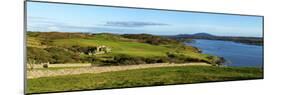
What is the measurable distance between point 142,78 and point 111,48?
320 millimetres

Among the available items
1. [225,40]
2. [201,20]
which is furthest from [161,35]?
[225,40]

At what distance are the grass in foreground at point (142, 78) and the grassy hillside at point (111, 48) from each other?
8 cm

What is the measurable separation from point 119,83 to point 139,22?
17.7 inches

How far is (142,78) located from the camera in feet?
8.55

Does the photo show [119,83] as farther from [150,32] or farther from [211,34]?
[211,34]

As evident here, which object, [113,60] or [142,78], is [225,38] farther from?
[113,60]

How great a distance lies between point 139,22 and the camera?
2580mm

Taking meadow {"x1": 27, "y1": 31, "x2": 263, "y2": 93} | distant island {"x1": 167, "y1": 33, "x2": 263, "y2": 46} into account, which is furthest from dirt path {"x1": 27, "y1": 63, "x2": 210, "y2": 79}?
distant island {"x1": 167, "y1": 33, "x2": 263, "y2": 46}

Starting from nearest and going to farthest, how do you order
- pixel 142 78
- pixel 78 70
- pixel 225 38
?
pixel 78 70 < pixel 142 78 < pixel 225 38

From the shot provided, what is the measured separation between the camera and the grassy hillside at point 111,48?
2291mm

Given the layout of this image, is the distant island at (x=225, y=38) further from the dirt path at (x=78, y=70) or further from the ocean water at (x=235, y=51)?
the dirt path at (x=78, y=70)

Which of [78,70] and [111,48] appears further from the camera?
[111,48]

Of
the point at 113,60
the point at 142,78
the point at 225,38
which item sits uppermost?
the point at 225,38

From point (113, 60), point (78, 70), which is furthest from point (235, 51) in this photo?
point (78, 70)
